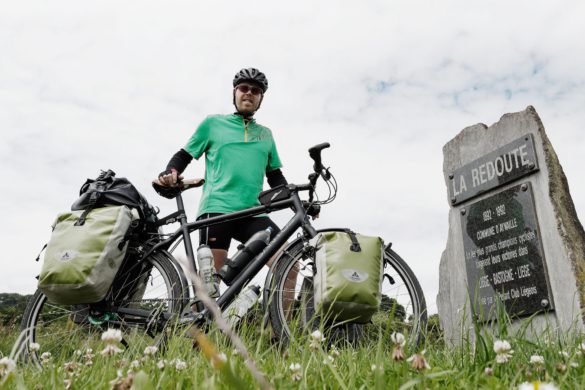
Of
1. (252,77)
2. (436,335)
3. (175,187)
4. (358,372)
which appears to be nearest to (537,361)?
(358,372)

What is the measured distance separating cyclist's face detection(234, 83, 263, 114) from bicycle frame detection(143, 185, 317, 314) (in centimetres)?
96

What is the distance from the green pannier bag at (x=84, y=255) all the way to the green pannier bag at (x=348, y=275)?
1.33 meters

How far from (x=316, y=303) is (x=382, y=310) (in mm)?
646

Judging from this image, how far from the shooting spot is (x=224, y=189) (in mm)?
4426

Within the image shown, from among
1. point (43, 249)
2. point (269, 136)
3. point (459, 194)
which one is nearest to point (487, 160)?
point (459, 194)

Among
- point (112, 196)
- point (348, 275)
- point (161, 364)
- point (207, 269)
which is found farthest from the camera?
point (112, 196)

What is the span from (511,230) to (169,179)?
2643 mm

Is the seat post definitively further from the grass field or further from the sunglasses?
the grass field

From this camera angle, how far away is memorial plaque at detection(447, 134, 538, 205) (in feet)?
14.4

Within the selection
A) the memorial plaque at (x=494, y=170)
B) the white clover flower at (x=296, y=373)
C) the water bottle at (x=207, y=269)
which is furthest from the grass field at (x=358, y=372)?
the memorial plaque at (x=494, y=170)

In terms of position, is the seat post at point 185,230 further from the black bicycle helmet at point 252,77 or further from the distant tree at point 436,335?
the distant tree at point 436,335

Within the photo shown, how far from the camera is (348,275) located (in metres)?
3.41

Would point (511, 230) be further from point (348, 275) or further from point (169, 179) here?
point (169, 179)

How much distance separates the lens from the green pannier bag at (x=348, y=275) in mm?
3348
